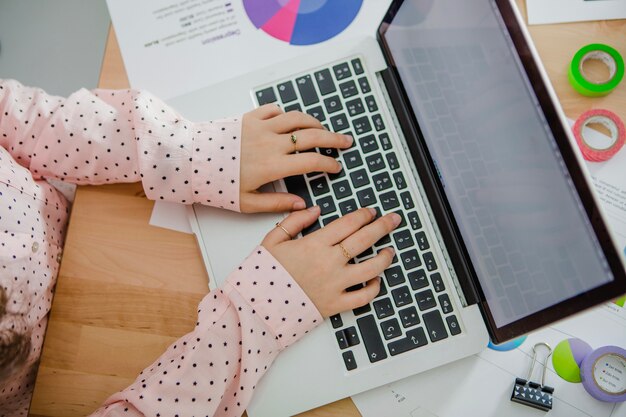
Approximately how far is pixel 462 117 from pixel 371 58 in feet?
0.58

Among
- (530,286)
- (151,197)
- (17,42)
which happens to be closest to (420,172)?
(530,286)

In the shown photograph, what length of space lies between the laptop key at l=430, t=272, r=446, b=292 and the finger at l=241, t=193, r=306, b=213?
171mm

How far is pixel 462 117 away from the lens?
54cm

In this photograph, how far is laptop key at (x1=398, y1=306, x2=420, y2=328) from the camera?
59 cm

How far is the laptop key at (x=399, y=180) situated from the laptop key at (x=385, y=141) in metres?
0.03

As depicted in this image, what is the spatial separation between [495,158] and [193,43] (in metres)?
0.43

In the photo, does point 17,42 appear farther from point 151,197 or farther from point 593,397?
point 593,397

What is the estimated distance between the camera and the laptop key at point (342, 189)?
63 cm

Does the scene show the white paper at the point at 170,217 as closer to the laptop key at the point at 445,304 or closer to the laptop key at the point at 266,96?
the laptop key at the point at 266,96

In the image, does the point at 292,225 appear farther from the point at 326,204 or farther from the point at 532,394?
the point at 532,394

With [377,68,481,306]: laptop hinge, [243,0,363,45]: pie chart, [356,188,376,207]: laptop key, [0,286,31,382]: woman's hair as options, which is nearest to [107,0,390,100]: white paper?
[243,0,363,45]: pie chart

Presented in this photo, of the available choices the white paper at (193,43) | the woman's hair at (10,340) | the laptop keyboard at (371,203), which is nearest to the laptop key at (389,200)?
the laptop keyboard at (371,203)

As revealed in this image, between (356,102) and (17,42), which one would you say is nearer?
(356,102)

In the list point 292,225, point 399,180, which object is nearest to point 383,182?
point 399,180
